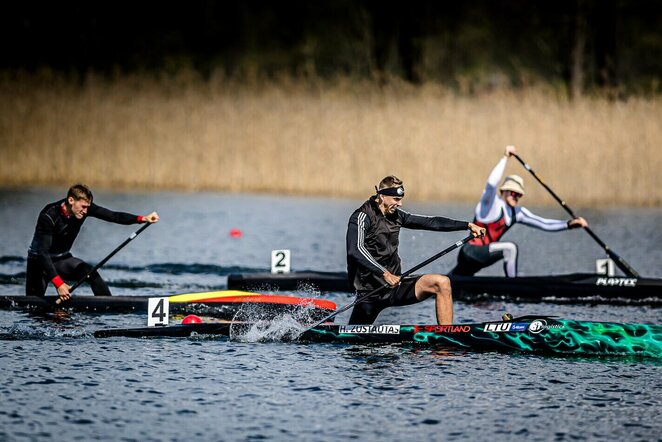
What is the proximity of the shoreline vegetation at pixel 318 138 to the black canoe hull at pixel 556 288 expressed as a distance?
8516mm

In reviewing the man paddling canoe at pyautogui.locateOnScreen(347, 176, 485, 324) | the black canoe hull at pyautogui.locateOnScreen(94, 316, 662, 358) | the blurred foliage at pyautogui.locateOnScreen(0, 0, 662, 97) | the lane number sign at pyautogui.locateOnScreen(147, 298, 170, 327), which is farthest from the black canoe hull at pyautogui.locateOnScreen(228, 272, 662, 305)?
the blurred foliage at pyautogui.locateOnScreen(0, 0, 662, 97)

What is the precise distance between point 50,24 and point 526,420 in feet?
119

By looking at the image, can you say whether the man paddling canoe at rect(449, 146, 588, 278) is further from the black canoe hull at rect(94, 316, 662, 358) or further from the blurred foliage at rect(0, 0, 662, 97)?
the blurred foliage at rect(0, 0, 662, 97)

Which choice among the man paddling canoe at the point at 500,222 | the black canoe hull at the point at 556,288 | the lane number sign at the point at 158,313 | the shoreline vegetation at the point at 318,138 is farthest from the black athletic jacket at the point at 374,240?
the shoreline vegetation at the point at 318,138

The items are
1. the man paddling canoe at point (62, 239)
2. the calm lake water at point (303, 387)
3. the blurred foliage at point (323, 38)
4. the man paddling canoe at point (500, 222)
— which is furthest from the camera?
the blurred foliage at point (323, 38)

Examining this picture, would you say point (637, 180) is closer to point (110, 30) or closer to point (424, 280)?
point (424, 280)

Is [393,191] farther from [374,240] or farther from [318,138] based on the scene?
[318,138]

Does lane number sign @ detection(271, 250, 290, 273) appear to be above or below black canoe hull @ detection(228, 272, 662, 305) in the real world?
above

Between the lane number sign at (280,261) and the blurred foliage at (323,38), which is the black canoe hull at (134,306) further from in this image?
the blurred foliage at (323,38)

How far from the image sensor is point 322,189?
24.5m

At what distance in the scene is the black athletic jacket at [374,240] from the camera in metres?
11.1

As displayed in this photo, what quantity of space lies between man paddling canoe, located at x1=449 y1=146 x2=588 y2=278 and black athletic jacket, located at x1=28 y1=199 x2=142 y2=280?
451cm

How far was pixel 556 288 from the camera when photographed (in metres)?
15.0

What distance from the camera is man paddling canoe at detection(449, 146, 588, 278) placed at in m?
14.7
